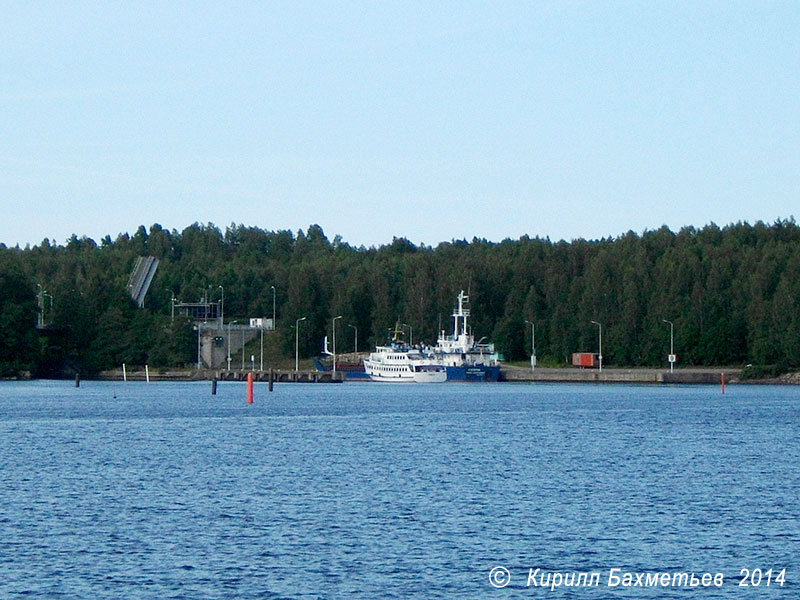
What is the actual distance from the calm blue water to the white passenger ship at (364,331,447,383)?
67001 millimetres

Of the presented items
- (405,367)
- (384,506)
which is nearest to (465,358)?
(405,367)

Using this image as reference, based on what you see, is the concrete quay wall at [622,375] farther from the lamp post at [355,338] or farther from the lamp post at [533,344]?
the lamp post at [355,338]

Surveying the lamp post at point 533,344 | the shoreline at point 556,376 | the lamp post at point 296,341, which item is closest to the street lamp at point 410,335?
the lamp post at point 296,341

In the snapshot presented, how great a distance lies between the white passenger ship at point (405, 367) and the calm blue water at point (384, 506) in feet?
220

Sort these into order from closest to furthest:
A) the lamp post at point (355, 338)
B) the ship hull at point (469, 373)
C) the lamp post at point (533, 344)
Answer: the ship hull at point (469, 373)
the lamp post at point (533, 344)
the lamp post at point (355, 338)

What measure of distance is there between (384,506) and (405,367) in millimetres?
100362

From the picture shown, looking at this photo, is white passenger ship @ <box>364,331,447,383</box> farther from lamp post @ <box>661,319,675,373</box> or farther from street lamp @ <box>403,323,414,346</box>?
lamp post @ <box>661,319,675,373</box>

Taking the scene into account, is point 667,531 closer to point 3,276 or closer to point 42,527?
point 42,527

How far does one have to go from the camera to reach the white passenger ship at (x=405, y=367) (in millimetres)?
132375

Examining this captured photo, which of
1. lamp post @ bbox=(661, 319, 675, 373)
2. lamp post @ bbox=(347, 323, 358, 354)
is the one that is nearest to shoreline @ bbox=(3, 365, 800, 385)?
lamp post @ bbox=(661, 319, 675, 373)

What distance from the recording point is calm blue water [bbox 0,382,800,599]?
79.4ft

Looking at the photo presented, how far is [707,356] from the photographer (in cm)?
12988

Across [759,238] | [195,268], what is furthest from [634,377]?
[195,268]

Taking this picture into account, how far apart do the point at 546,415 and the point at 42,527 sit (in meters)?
45.1
